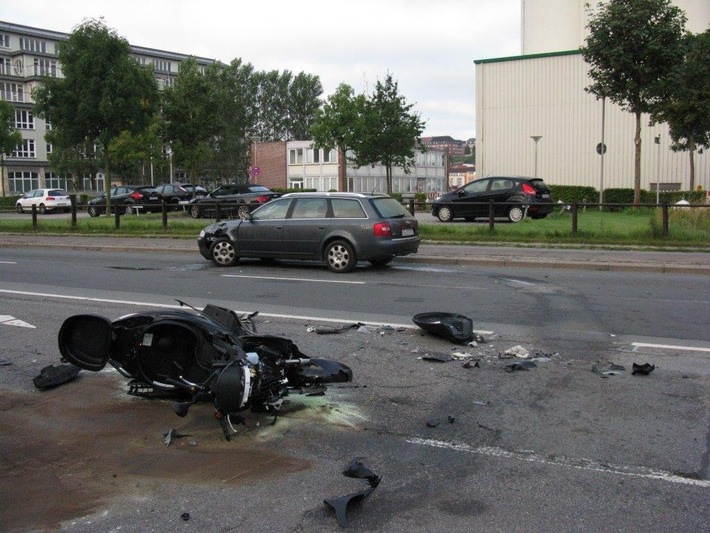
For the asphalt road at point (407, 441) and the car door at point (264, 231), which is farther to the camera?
the car door at point (264, 231)

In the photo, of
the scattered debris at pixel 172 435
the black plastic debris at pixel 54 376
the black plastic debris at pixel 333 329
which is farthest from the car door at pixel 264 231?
the scattered debris at pixel 172 435

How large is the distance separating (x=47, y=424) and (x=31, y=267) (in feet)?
37.3

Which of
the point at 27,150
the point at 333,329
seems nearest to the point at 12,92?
the point at 27,150

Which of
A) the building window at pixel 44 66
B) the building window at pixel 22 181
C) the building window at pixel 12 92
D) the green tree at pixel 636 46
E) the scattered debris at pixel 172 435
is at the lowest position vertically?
the scattered debris at pixel 172 435

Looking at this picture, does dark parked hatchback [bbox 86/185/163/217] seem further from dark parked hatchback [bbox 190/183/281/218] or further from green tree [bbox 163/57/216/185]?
dark parked hatchback [bbox 190/183/281/218]

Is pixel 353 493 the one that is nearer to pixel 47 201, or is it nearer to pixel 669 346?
pixel 669 346

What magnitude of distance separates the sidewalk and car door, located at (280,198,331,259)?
2.35 meters

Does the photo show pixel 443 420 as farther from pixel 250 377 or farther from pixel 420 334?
pixel 420 334

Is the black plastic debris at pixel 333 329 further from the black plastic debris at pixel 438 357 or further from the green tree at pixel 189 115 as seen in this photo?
the green tree at pixel 189 115

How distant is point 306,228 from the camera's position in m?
14.8

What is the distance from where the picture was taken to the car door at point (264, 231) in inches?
594

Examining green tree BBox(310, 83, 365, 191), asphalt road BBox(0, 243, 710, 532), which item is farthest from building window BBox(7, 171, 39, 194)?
asphalt road BBox(0, 243, 710, 532)

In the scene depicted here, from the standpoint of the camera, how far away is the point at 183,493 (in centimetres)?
420

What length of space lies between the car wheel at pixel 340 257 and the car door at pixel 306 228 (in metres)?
0.30
